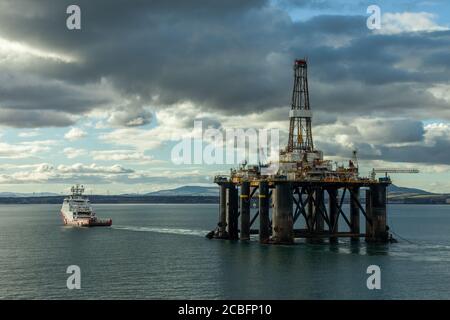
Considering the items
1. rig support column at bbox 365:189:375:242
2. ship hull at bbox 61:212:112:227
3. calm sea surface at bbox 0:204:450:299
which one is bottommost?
calm sea surface at bbox 0:204:450:299

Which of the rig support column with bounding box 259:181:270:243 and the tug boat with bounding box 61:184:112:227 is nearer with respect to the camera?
the rig support column with bounding box 259:181:270:243

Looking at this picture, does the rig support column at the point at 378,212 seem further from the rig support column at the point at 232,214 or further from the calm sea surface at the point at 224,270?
the rig support column at the point at 232,214

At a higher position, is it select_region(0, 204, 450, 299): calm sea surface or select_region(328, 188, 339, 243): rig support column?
select_region(328, 188, 339, 243): rig support column

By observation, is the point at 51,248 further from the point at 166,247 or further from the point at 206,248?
the point at 206,248

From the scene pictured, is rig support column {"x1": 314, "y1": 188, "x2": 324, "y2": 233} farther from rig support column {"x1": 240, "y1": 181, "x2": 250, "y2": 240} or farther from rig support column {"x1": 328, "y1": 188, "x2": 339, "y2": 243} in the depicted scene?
rig support column {"x1": 240, "y1": 181, "x2": 250, "y2": 240}

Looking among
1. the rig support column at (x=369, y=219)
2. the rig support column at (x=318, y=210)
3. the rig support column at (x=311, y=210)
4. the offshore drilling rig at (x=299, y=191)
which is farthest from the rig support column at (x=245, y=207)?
the rig support column at (x=369, y=219)

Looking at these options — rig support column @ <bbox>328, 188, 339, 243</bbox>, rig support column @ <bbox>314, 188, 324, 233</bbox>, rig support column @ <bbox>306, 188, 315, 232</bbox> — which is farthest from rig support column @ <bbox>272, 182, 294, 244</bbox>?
rig support column @ <bbox>328, 188, 339, 243</bbox>
